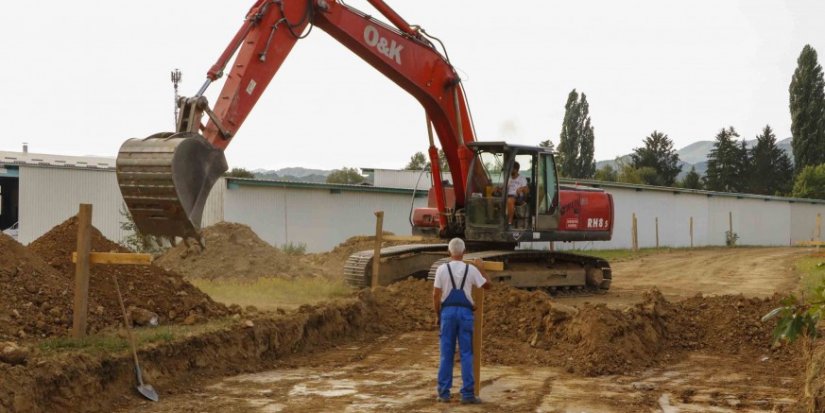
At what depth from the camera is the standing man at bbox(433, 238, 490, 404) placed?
371 inches

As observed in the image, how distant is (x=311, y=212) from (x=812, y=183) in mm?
51691

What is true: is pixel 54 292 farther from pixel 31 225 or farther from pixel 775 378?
pixel 31 225

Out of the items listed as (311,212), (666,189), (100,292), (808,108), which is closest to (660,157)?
(808,108)

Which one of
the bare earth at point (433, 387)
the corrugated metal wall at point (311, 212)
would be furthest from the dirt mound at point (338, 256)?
the bare earth at point (433, 387)

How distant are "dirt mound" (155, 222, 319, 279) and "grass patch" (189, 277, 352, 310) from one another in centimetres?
95

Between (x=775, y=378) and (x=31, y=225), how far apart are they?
24.6m

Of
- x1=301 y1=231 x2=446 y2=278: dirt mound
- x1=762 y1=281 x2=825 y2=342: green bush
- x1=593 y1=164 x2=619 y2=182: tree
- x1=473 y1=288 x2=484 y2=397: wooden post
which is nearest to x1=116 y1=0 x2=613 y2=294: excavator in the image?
x1=473 y1=288 x2=484 y2=397: wooden post

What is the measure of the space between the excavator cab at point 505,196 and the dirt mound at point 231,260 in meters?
5.41

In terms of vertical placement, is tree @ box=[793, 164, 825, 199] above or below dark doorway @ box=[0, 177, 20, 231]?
above

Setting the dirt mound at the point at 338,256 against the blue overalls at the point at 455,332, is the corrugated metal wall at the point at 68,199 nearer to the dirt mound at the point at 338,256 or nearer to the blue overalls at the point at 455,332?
the dirt mound at the point at 338,256

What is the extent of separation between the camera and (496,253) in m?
17.8

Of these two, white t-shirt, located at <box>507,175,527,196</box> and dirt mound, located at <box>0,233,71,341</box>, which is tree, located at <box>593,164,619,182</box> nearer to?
white t-shirt, located at <box>507,175,527,196</box>

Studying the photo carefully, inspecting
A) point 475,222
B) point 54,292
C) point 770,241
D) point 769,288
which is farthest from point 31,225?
point 770,241

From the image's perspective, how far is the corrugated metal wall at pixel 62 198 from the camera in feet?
97.0
